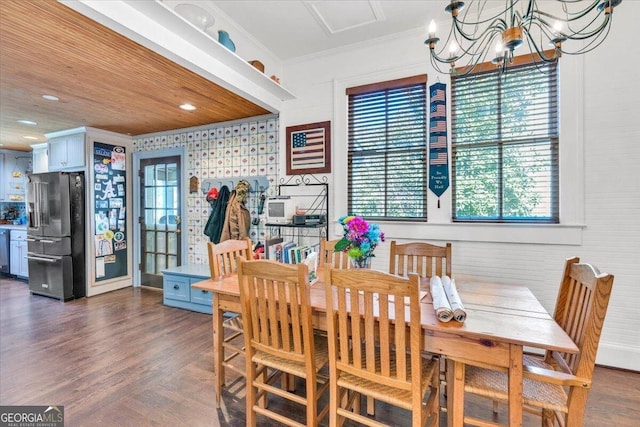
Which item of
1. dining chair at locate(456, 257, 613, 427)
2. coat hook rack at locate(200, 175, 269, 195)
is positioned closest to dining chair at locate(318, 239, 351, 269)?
dining chair at locate(456, 257, 613, 427)

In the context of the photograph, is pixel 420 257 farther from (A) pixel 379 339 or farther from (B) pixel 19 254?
(B) pixel 19 254

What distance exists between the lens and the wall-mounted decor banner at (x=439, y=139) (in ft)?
9.01

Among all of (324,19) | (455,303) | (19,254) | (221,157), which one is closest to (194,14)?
(324,19)

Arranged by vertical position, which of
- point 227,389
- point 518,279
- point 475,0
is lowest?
point 227,389

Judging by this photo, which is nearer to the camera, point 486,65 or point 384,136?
point 486,65

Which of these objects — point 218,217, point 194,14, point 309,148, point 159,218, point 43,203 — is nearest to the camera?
point 194,14

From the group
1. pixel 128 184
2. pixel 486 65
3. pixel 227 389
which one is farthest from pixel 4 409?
pixel 486 65

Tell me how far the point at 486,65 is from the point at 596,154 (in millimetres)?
1105

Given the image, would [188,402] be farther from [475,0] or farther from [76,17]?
[475,0]

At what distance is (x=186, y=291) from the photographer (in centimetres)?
366

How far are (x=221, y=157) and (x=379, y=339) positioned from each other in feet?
10.9

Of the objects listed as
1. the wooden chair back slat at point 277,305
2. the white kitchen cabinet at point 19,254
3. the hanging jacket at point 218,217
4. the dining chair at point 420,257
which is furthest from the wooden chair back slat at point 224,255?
the white kitchen cabinet at point 19,254

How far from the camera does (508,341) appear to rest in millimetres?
1222

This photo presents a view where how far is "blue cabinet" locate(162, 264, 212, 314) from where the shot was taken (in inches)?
140
